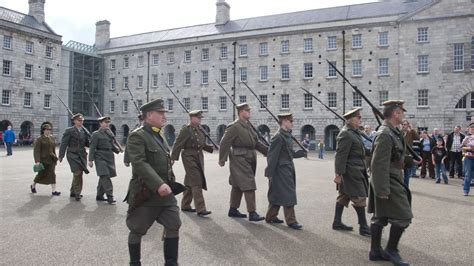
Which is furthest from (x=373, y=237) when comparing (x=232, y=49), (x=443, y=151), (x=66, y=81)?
(x=66, y=81)

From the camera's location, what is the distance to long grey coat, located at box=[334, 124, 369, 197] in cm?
651

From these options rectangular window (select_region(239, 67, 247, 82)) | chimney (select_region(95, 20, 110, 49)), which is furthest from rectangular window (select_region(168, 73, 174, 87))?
chimney (select_region(95, 20, 110, 49))

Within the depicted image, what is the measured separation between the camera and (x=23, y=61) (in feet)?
142

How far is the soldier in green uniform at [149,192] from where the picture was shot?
4.43 meters

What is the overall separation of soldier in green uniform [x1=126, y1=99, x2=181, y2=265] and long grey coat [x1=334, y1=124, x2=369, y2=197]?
3078 mm

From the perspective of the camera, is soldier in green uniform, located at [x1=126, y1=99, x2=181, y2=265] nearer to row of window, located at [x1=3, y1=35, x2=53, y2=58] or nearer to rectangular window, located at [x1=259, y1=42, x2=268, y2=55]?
rectangular window, located at [x1=259, y1=42, x2=268, y2=55]

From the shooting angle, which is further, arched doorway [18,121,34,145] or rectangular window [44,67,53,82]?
rectangular window [44,67,53,82]

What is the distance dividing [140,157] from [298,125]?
3750 centimetres

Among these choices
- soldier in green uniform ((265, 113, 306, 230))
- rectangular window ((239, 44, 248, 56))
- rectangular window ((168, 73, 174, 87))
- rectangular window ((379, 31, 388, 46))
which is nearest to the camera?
soldier in green uniform ((265, 113, 306, 230))

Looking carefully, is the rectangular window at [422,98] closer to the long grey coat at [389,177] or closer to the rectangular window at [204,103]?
the rectangular window at [204,103]

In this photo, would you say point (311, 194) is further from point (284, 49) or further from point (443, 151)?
point (284, 49)

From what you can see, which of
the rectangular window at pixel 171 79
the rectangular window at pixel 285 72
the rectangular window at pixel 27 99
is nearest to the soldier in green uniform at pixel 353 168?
the rectangular window at pixel 285 72

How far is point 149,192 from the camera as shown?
14.7ft

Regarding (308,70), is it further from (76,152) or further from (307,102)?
(76,152)
